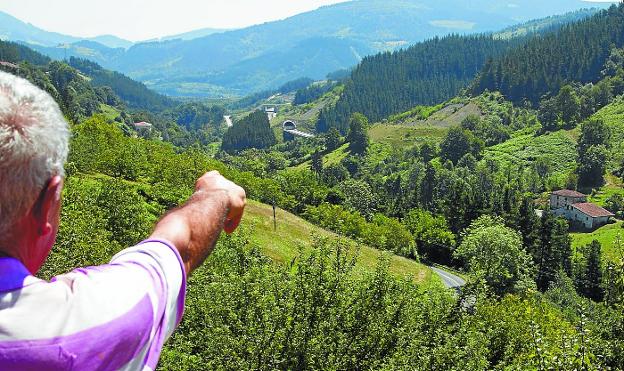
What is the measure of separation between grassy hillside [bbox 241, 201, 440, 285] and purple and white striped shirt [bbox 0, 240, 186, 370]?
42.5 m

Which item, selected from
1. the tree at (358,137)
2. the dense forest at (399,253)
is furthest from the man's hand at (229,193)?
the tree at (358,137)

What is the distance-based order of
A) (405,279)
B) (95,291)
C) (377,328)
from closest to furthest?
(95,291), (377,328), (405,279)

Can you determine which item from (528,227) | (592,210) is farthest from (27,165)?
(592,210)

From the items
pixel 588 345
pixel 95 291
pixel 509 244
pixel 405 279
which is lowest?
pixel 509 244

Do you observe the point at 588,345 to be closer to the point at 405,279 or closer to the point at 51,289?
the point at 405,279

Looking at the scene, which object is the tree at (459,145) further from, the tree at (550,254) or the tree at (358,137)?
the tree at (550,254)

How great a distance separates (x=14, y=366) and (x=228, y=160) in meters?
158

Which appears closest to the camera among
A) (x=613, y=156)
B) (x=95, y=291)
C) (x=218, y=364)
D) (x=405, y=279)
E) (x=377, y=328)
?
(x=95, y=291)

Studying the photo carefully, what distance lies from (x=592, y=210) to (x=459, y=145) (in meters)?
56.2

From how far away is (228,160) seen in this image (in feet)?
518

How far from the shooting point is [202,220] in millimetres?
2781

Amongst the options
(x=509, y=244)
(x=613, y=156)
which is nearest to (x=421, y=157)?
(x=613, y=156)

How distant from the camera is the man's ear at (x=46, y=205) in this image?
2.20 metres

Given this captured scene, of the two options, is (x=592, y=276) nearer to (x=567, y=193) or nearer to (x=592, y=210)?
(x=592, y=210)
